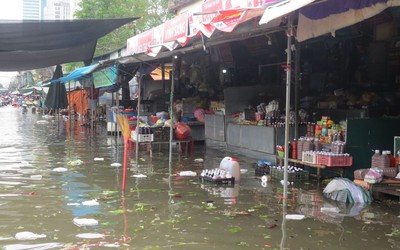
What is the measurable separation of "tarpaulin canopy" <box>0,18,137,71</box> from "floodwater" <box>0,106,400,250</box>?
10.7 ft

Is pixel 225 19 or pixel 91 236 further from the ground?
pixel 225 19

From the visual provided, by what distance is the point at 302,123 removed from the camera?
1105cm

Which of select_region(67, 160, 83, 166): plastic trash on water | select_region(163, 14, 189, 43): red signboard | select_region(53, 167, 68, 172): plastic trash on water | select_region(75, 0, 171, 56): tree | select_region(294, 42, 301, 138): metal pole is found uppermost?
select_region(75, 0, 171, 56): tree

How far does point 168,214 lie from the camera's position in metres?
6.49

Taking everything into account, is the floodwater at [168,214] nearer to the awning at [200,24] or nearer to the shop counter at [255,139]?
the shop counter at [255,139]

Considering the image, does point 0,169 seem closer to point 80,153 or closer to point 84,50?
point 80,153

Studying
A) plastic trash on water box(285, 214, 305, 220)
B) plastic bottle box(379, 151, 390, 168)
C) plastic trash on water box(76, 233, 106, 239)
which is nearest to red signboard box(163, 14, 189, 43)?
plastic trash on water box(285, 214, 305, 220)

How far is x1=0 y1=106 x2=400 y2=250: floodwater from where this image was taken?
528cm

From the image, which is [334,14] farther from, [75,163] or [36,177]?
[75,163]

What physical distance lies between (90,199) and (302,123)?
19.1ft

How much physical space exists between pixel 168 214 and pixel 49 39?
7445 millimetres

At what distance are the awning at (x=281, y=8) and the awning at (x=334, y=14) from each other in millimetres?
965

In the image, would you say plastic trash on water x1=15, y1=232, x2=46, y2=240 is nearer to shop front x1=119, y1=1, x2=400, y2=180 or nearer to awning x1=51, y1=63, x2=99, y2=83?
shop front x1=119, y1=1, x2=400, y2=180

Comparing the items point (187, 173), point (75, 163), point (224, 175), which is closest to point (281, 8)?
point (224, 175)
